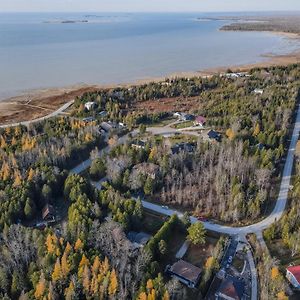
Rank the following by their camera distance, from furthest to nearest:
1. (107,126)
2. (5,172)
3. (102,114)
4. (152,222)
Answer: (102,114), (107,126), (5,172), (152,222)

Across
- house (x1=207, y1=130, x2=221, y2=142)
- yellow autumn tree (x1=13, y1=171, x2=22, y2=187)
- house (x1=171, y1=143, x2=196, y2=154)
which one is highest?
yellow autumn tree (x1=13, y1=171, x2=22, y2=187)

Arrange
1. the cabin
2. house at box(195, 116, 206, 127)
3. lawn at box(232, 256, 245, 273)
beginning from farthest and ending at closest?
the cabin
house at box(195, 116, 206, 127)
lawn at box(232, 256, 245, 273)

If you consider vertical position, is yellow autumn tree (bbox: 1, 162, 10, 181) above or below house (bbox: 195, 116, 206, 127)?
above

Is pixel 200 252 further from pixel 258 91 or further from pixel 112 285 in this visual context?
pixel 258 91

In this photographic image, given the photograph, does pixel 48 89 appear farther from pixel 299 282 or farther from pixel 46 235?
pixel 299 282

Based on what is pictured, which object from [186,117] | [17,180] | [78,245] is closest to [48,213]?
[17,180]

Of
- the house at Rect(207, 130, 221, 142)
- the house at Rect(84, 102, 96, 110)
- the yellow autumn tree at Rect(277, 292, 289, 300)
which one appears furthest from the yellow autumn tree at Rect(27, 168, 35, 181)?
the house at Rect(84, 102, 96, 110)

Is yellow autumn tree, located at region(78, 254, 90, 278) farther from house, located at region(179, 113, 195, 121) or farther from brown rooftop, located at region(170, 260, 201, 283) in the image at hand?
house, located at region(179, 113, 195, 121)
